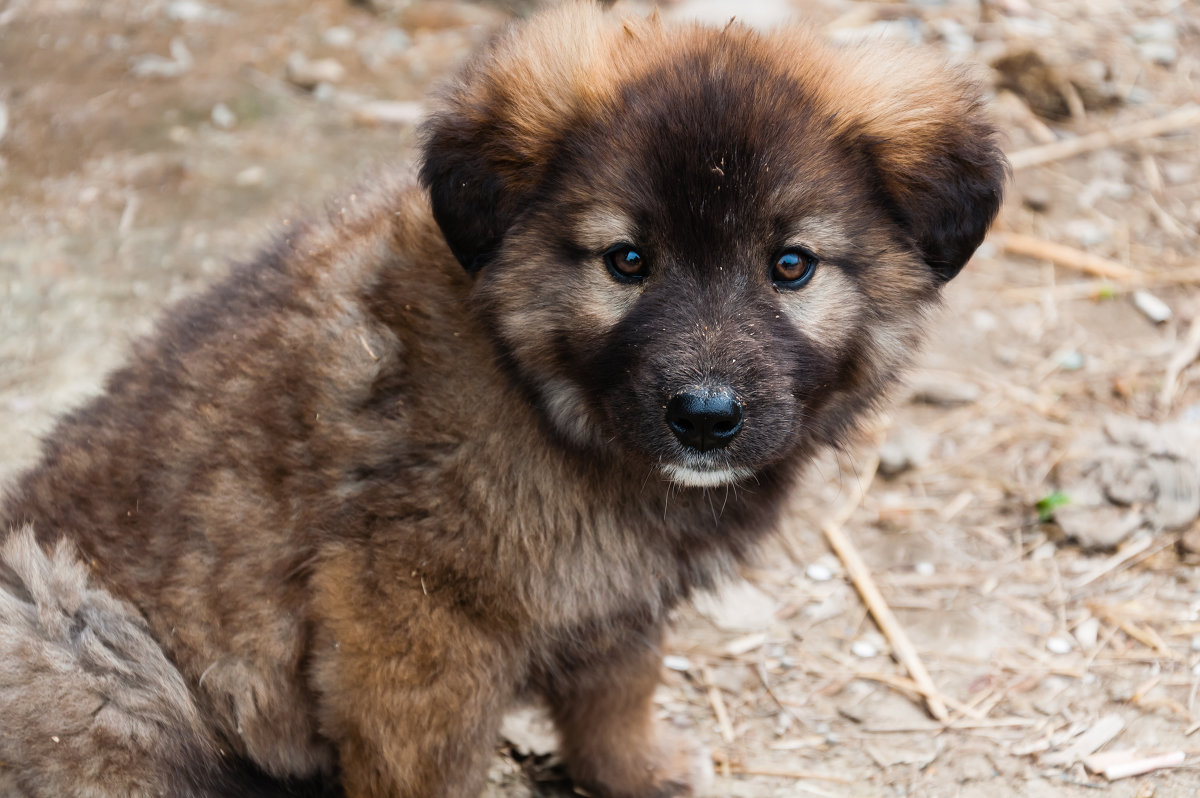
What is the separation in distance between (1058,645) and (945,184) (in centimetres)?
210

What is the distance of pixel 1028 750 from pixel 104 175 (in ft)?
16.7

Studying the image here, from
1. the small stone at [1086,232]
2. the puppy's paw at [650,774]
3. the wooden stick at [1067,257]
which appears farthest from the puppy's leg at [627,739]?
the small stone at [1086,232]

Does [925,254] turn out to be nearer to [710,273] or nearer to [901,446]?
[710,273]

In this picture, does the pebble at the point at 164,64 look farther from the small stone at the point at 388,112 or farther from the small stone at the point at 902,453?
the small stone at the point at 902,453

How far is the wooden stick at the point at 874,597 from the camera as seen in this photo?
414 centimetres

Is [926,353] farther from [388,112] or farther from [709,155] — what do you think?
[388,112]

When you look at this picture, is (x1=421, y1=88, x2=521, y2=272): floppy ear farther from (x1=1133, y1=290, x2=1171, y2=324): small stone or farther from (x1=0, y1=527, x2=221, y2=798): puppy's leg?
(x1=1133, y1=290, x2=1171, y2=324): small stone

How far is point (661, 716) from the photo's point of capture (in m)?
4.18

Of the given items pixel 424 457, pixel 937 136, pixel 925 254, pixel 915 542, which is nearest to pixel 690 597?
pixel 424 457

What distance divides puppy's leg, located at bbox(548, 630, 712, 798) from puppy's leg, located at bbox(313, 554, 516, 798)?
0.44 metres

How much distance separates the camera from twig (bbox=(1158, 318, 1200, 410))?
203 inches

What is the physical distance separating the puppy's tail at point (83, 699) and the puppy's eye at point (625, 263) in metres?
1.47

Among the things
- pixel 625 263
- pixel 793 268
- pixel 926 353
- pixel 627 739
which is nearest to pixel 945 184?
pixel 793 268

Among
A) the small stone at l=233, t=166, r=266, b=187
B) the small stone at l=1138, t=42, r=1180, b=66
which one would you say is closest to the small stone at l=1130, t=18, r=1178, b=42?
the small stone at l=1138, t=42, r=1180, b=66
